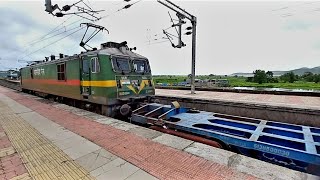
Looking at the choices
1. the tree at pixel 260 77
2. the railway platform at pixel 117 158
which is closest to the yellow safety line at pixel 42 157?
the railway platform at pixel 117 158

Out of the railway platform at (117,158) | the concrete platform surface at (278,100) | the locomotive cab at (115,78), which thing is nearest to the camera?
the railway platform at (117,158)

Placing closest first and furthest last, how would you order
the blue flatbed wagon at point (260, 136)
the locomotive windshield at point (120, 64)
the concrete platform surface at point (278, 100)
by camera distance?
the blue flatbed wagon at point (260, 136) → the locomotive windshield at point (120, 64) → the concrete platform surface at point (278, 100)

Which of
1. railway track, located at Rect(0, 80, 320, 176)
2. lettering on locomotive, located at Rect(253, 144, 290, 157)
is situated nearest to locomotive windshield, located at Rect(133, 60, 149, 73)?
railway track, located at Rect(0, 80, 320, 176)

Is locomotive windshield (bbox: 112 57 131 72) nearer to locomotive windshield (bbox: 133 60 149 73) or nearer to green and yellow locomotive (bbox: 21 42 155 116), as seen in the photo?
green and yellow locomotive (bbox: 21 42 155 116)

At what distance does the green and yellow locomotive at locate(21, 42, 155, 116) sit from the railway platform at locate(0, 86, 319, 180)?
7.72 ft

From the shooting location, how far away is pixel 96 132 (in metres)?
6.02

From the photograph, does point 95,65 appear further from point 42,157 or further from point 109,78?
point 42,157

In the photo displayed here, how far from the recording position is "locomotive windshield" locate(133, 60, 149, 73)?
31.8 feet

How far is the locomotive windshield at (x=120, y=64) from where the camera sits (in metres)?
8.75

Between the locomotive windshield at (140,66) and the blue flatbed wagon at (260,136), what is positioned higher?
the locomotive windshield at (140,66)

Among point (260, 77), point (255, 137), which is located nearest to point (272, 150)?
point (255, 137)

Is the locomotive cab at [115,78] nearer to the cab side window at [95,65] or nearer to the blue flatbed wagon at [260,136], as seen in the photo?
the cab side window at [95,65]

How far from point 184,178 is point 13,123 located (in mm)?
7261

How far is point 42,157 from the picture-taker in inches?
171
